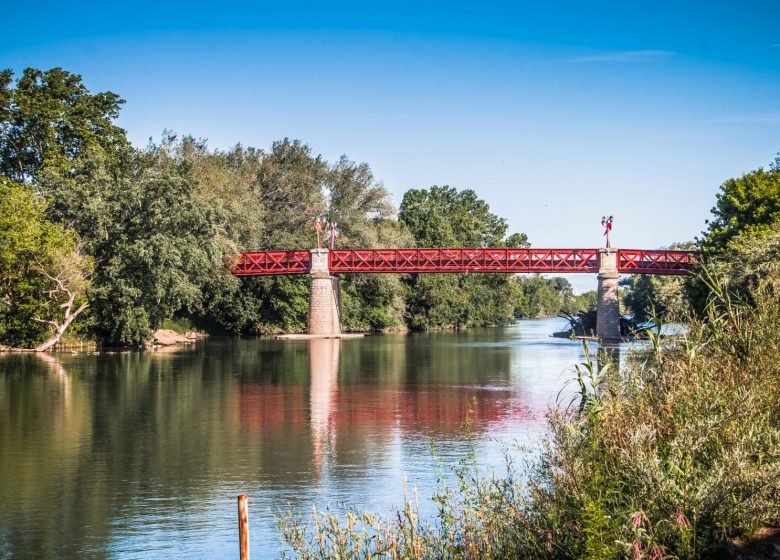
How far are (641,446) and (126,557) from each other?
768 centimetres

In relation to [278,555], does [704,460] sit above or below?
above

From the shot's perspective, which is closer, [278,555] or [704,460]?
[704,460]

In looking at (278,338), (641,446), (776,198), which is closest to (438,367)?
(776,198)

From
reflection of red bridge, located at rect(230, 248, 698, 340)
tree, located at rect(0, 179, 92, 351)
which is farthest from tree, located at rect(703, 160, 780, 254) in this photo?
tree, located at rect(0, 179, 92, 351)

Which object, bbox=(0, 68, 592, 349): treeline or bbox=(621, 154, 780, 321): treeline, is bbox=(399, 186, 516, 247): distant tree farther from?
bbox=(621, 154, 780, 321): treeline

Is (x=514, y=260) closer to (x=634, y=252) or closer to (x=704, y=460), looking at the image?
(x=634, y=252)

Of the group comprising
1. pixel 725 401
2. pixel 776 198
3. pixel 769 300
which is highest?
pixel 776 198

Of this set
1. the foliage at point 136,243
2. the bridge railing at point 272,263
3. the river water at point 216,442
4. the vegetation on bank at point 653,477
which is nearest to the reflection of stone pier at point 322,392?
the river water at point 216,442

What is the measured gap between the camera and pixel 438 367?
43.7 m

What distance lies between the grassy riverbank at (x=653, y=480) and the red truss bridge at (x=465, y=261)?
59.1 metres

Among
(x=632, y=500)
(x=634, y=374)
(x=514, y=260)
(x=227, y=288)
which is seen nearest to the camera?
(x=632, y=500)

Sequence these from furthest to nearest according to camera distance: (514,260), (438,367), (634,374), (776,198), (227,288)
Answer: (514,260), (227,288), (776,198), (438,367), (634,374)

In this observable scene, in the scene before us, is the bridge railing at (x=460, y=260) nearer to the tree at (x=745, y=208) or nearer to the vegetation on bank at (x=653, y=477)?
the tree at (x=745, y=208)

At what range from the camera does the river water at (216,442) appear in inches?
558
